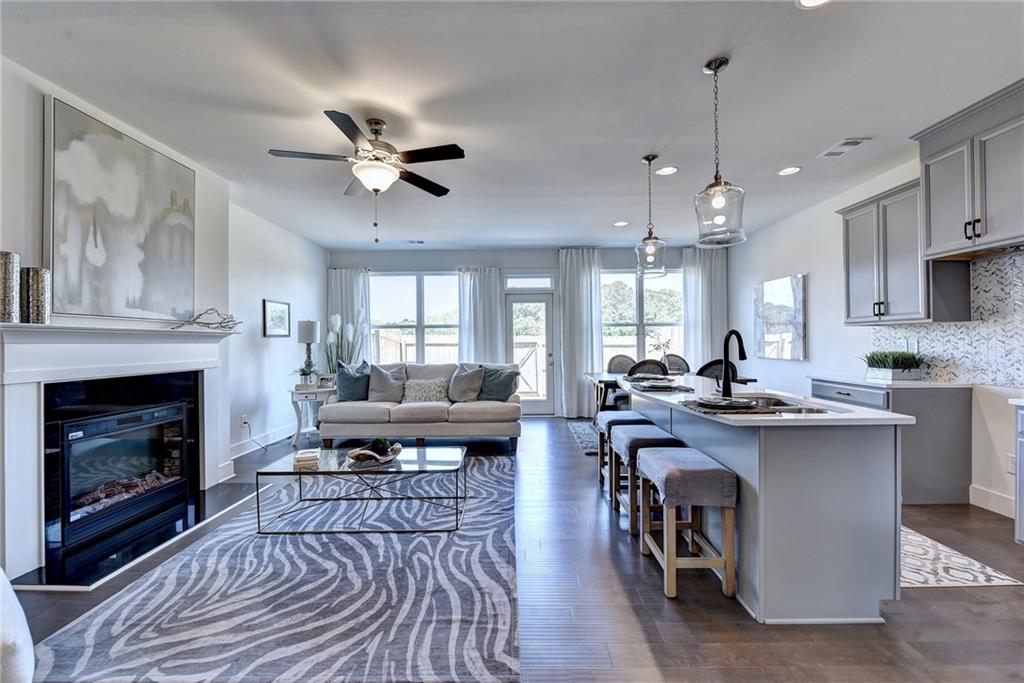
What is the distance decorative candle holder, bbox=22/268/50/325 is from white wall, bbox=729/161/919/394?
5.82m

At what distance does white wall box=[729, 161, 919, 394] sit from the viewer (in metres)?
4.26

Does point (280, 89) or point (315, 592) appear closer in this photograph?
point (315, 592)

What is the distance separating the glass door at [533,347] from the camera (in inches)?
274

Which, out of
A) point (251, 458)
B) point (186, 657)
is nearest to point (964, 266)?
point (186, 657)

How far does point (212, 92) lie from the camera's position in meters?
2.51

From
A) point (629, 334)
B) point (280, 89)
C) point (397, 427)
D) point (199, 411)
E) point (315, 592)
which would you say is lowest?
point (315, 592)

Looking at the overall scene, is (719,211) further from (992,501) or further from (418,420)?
(418,420)

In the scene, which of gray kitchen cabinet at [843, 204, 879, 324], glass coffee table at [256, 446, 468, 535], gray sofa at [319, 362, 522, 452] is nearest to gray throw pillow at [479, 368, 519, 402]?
gray sofa at [319, 362, 522, 452]

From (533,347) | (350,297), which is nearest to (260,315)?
(350,297)

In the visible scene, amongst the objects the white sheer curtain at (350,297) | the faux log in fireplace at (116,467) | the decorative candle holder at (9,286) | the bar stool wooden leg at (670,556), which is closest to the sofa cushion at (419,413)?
the faux log in fireplace at (116,467)

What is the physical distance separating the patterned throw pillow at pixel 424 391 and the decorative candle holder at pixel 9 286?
10.9 feet

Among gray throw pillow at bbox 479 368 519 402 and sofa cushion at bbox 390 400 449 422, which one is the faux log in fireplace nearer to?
sofa cushion at bbox 390 400 449 422

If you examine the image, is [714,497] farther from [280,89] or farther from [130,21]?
[130,21]

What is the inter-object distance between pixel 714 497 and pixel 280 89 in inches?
121
